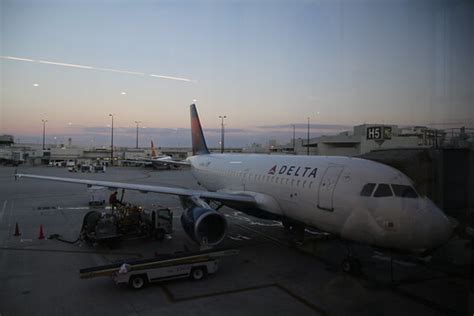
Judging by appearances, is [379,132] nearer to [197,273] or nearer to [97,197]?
[197,273]

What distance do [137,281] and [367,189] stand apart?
5422mm

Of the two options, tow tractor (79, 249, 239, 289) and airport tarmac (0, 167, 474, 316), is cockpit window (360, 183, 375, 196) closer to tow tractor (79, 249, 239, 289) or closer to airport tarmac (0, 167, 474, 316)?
airport tarmac (0, 167, 474, 316)

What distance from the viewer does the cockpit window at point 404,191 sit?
294 inches

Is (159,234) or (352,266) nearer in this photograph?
(352,266)

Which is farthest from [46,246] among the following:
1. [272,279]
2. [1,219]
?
[272,279]

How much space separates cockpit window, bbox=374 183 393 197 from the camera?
25.0ft

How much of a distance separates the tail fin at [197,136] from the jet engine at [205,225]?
1108 centimetres

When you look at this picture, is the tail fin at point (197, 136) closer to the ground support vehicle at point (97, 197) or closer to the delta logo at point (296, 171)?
the ground support vehicle at point (97, 197)

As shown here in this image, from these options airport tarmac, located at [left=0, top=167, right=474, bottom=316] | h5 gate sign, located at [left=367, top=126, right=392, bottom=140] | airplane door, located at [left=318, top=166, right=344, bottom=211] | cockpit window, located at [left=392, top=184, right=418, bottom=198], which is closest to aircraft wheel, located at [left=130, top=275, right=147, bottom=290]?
airport tarmac, located at [left=0, top=167, right=474, bottom=316]

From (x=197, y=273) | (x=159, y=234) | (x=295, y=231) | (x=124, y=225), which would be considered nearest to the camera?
(x=197, y=273)

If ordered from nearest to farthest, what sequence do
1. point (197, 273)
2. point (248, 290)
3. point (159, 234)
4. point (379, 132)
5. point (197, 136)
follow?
point (379, 132), point (248, 290), point (197, 273), point (159, 234), point (197, 136)

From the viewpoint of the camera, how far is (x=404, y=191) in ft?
24.8

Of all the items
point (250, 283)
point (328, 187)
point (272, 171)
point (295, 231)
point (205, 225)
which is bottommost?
point (250, 283)

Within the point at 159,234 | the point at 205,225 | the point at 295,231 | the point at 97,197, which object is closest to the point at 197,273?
the point at 205,225
